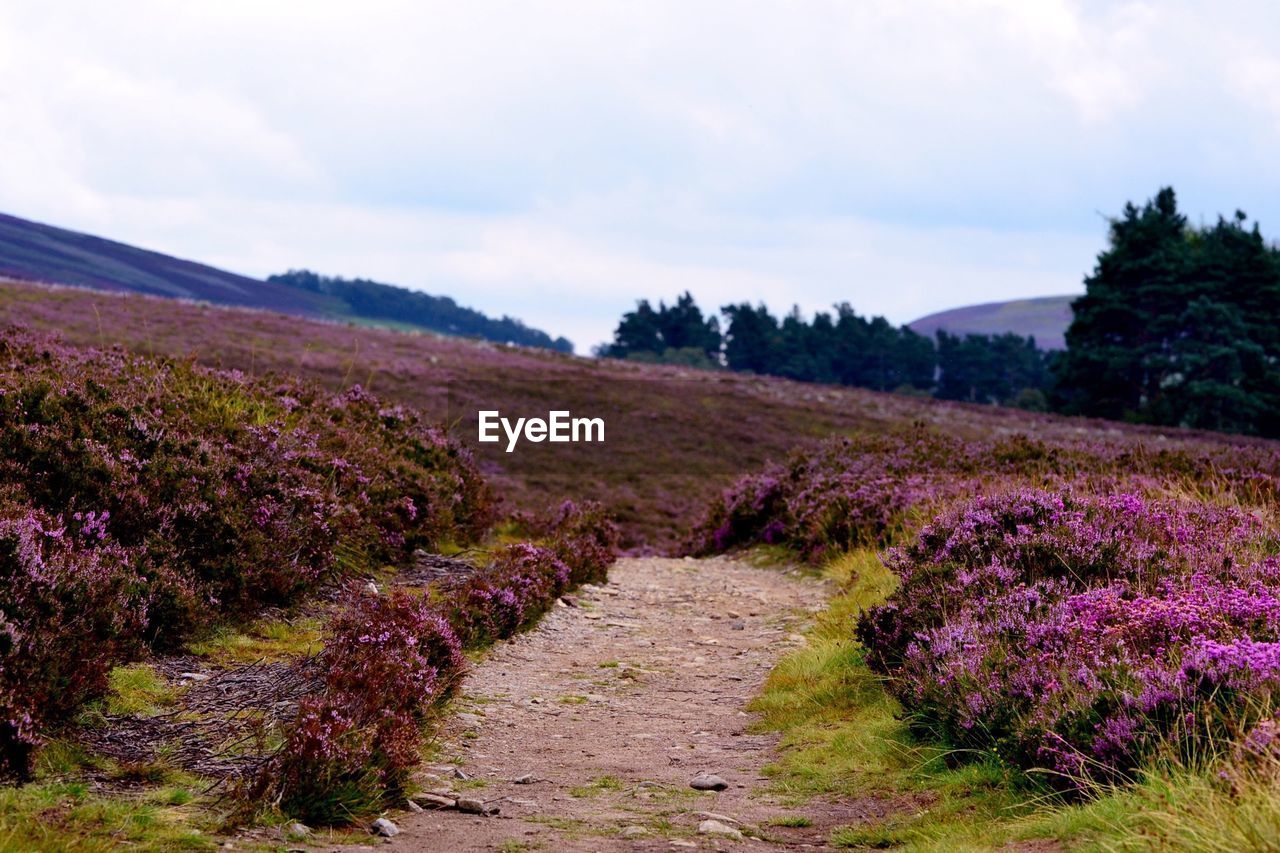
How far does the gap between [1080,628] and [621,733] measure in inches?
126

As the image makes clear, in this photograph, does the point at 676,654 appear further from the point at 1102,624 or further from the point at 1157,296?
the point at 1157,296

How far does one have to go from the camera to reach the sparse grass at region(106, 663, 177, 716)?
6922 mm

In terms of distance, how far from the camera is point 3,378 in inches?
378

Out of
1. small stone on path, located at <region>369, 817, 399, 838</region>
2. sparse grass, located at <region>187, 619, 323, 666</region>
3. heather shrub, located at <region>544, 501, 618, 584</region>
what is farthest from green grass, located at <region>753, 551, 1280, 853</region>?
heather shrub, located at <region>544, 501, 618, 584</region>

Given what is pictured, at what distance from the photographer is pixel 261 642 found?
9.05 meters

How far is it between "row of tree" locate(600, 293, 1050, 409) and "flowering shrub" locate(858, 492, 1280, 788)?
280ft

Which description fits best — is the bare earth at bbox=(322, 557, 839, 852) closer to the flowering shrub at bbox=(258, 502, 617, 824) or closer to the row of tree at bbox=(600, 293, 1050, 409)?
the flowering shrub at bbox=(258, 502, 617, 824)

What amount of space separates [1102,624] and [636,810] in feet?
10.1

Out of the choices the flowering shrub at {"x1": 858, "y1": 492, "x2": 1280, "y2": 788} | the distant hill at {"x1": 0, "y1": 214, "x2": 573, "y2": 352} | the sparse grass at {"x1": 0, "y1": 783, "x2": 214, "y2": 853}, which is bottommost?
the sparse grass at {"x1": 0, "y1": 783, "x2": 214, "y2": 853}

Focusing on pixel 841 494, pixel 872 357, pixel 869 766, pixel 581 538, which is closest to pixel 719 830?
pixel 869 766

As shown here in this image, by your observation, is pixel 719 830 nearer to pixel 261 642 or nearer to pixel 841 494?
pixel 261 642

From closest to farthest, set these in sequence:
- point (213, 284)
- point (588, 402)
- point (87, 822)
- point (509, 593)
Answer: point (87, 822) < point (509, 593) < point (588, 402) < point (213, 284)

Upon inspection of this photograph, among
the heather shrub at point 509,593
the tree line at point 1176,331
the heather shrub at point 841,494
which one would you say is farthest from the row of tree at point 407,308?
the heather shrub at point 509,593

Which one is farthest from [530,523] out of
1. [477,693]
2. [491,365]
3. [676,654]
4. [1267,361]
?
[1267,361]
